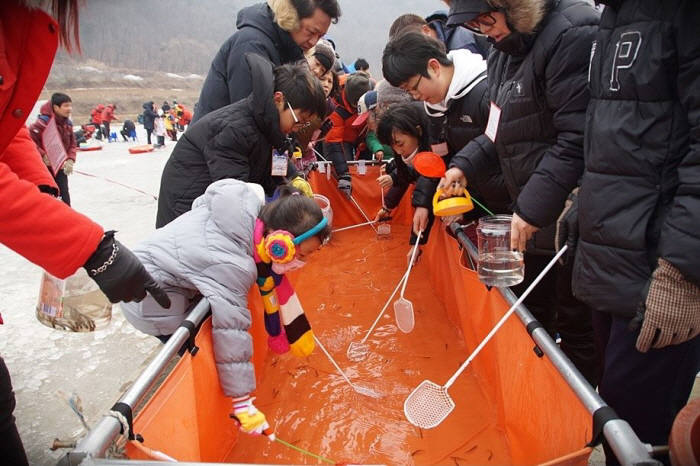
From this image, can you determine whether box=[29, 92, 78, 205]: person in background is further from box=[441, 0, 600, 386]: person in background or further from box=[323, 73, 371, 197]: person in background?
box=[441, 0, 600, 386]: person in background

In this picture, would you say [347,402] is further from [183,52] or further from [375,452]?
[183,52]

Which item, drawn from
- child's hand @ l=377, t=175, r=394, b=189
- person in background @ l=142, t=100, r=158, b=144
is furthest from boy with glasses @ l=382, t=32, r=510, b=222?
person in background @ l=142, t=100, r=158, b=144

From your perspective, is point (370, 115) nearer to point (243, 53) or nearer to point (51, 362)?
point (243, 53)

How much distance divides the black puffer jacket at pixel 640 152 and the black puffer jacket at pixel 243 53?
6.24 feet

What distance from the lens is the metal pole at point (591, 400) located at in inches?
36.1

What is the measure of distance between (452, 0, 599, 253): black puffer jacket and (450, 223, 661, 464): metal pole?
401 mm

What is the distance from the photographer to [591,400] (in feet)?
3.56

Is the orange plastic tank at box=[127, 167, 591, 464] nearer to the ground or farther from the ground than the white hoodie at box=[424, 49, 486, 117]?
nearer to the ground

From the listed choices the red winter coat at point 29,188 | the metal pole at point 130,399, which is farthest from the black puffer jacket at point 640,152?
the red winter coat at point 29,188

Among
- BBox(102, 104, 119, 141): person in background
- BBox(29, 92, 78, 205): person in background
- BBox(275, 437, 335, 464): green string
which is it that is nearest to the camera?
BBox(275, 437, 335, 464): green string

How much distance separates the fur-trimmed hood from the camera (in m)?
1.53

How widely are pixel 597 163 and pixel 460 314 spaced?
1556 mm

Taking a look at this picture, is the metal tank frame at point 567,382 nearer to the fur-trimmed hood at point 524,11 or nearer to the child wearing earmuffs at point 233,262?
the child wearing earmuffs at point 233,262

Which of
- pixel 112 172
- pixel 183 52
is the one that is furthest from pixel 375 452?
pixel 183 52
